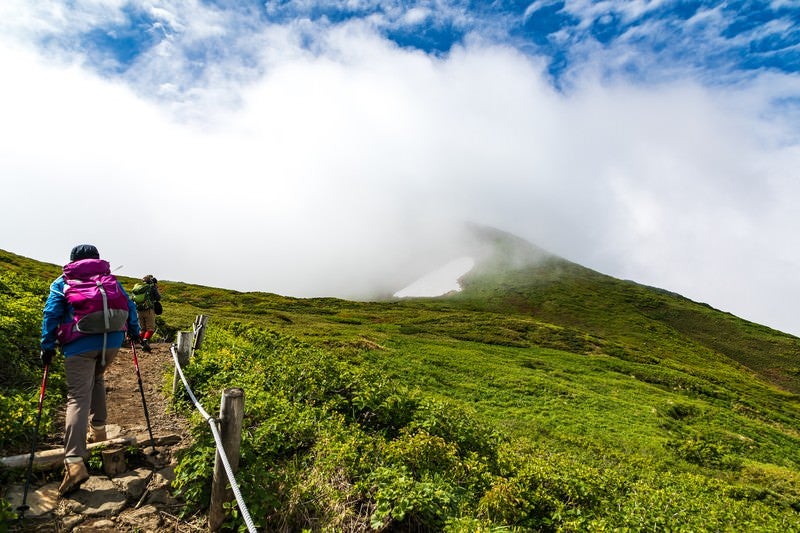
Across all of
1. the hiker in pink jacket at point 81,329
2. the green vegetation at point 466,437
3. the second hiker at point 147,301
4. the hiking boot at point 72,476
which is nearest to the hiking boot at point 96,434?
the hiker in pink jacket at point 81,329

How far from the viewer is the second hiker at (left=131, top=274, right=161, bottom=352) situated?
2047 cm

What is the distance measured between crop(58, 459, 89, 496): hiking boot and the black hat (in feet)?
12.4

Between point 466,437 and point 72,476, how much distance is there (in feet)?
30.0

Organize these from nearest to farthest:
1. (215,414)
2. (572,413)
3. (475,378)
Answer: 1. (215,414)
2. (572,413)
3. (475,378)

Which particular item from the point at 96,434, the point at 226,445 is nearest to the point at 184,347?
the point at 96,434

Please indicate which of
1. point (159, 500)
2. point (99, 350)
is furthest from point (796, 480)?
point (99, 350)

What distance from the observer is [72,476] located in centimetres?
715

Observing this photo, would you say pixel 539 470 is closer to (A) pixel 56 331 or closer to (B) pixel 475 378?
(A) pixel 56 331

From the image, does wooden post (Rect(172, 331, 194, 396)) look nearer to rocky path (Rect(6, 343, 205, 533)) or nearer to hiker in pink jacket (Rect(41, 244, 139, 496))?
rocky path (Rect(6, 343, 205, 533))

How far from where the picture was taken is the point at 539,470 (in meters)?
11.2

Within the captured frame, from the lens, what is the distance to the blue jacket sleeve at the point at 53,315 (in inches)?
305

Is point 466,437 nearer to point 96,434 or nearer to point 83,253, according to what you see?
point 96,434

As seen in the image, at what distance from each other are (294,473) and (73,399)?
4231mm

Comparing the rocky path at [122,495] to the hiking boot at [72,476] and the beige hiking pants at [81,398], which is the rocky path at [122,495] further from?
the beige hiking pants at [81,398]
